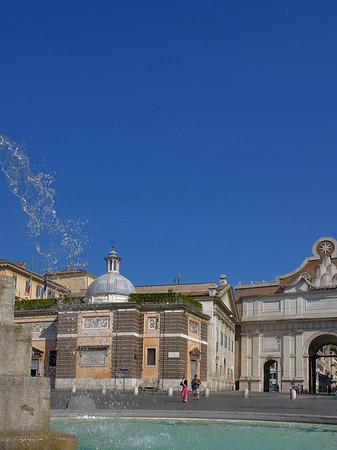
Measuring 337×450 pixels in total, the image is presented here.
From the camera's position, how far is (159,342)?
41938 mm

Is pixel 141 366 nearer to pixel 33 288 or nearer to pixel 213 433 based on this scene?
pixel 33 288

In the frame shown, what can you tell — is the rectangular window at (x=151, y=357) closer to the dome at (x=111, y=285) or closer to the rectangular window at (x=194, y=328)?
the rectangular window at (x=194, y=328)

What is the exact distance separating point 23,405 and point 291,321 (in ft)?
178

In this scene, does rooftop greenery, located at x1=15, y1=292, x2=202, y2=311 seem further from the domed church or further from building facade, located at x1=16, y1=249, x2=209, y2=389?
the domed church

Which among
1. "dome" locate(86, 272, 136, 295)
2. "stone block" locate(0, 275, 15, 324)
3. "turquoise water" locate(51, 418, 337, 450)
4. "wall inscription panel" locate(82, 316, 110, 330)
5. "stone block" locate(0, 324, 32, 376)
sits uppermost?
"dome" locate(86, 272, 136, 295)

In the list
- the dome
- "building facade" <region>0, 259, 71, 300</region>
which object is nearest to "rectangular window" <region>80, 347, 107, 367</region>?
the dome

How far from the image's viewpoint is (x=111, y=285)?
4469 centimetres

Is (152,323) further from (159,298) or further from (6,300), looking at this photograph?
(6,300)

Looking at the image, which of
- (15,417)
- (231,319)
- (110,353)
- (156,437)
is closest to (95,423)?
(156,437)

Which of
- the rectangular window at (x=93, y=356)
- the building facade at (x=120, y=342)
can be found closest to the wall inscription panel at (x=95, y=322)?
the building facade at (x=120, y=342)

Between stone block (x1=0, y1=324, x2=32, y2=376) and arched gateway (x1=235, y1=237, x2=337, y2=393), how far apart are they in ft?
176

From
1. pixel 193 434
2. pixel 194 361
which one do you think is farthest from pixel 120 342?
pixel 193 434

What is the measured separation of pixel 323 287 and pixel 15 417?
54422 mm

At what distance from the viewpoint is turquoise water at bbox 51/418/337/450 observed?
10.8 meters
